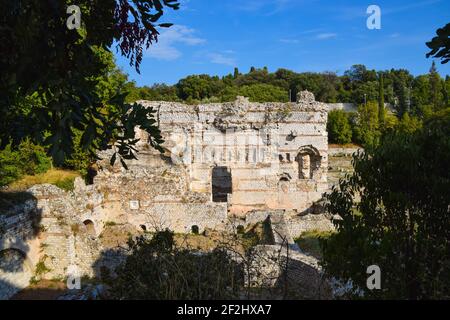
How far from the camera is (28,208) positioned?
13.4 m

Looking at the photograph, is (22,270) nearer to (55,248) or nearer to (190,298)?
(55,248)

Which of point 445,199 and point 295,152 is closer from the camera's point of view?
point 445,199

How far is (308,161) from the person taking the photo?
2680 cm

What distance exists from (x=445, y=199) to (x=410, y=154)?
33.9 inches

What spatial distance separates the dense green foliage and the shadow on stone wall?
262 inches

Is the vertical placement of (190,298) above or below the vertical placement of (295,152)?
below

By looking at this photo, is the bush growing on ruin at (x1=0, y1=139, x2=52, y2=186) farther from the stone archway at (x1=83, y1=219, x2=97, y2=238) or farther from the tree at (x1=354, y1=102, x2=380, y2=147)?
the tree at (x1=354, y1=102, x2=380, y2=147)

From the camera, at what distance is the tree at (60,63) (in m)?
4.12

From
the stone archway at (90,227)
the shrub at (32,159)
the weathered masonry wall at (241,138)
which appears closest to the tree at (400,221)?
the stone archway at (90,227)

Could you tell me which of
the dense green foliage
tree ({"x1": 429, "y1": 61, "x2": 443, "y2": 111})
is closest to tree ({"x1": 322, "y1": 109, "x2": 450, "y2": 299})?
the dense green foliage

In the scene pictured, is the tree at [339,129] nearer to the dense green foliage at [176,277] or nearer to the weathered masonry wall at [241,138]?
the weathered masonry wall at [241,138]
